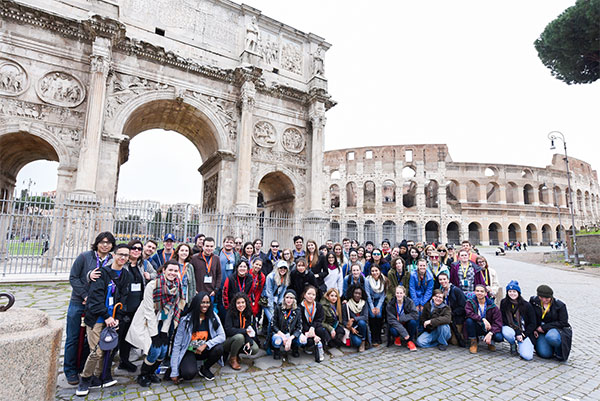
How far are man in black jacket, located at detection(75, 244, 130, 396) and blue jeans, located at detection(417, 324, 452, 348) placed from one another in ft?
14.3

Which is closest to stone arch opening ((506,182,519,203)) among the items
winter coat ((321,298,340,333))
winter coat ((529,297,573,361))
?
winter coat ((529,297,573,361))

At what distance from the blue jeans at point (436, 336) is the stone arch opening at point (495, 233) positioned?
1472 inches

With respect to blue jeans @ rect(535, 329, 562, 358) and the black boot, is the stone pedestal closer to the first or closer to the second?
the black boot

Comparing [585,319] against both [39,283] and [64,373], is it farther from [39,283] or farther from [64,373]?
[39,283]

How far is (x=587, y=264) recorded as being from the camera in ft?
54.6

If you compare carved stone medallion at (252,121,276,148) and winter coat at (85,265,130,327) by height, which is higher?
carved stone medallion at (252,121,276,148)

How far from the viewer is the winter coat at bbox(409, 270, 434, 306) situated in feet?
16.9

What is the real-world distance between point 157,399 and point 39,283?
7.67 metres

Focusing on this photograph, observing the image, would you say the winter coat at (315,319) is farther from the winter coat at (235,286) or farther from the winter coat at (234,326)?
the winter coat at (235,286)

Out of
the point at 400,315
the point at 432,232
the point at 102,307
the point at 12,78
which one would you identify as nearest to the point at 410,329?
the point at 400,315

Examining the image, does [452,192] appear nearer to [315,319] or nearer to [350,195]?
[350,195]

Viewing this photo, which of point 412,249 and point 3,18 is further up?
point 3,18

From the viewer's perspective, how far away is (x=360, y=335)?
15.4 feet

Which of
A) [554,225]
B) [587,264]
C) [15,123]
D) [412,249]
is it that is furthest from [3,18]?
[554,225]
